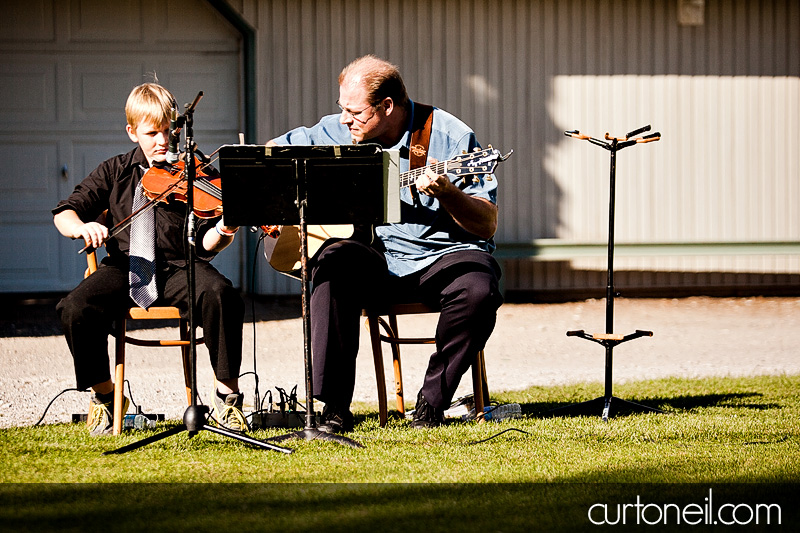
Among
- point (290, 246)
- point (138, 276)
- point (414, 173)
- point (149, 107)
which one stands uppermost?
point (149, 107)

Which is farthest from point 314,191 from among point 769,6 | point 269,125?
point 769,6

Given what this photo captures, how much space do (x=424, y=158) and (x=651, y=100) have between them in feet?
19.0

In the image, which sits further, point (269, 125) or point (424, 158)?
point (269, 125)

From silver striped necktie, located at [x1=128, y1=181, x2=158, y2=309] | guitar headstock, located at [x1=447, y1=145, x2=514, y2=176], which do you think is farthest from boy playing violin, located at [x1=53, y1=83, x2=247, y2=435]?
guitar headstock, located at [x1=447, y1=145, x2=514, y2=176]

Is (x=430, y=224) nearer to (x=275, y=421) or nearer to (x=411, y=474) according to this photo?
(x=275, y=421)

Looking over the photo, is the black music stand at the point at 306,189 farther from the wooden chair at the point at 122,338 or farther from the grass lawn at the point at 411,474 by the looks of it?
the wooden chair at the point at 122,338

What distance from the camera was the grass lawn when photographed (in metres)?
3.11

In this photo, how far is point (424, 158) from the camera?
4672mm

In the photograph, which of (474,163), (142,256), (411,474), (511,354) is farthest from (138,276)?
(511,354)

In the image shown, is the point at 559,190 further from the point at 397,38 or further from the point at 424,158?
the point at 424,158

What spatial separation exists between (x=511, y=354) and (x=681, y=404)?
197 centimetres

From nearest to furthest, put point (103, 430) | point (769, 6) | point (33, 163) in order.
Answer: point (103, 430)
point (33, 163)
point (769, 6)

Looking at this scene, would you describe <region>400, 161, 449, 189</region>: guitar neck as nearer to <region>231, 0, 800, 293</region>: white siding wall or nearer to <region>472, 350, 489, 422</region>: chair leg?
<region>472, 350, 489, 422</region>: chair leg

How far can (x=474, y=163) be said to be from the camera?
446 centimetres
